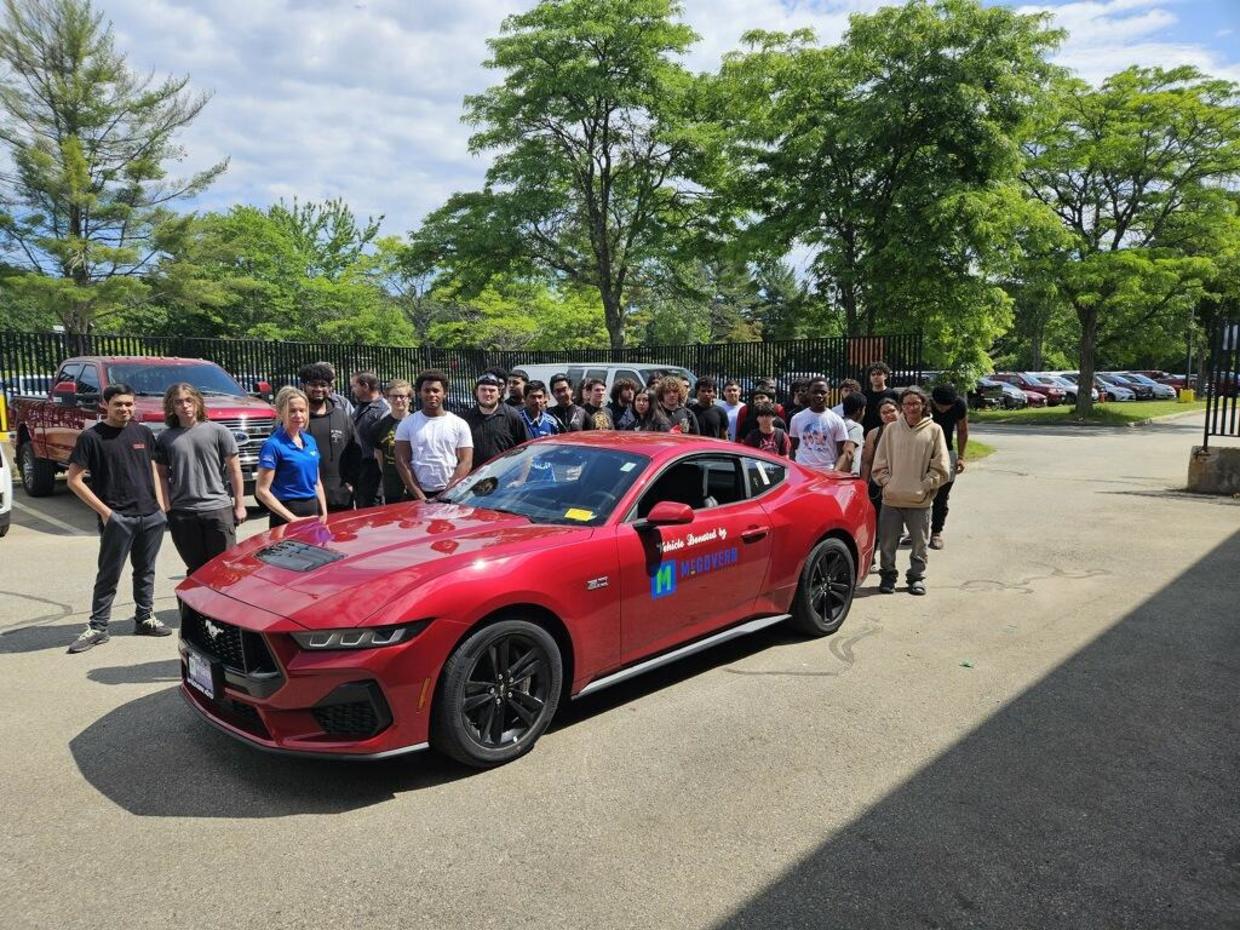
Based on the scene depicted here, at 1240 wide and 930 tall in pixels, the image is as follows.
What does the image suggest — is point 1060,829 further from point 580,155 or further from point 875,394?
point 580,155

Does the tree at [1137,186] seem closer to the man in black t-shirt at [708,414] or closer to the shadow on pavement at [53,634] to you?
the man in black t-shirt at [708,414]

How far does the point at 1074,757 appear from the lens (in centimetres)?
387

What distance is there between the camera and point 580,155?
24.0 metres

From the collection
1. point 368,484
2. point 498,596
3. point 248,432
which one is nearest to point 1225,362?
point 368,484

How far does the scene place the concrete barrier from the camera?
1181cm

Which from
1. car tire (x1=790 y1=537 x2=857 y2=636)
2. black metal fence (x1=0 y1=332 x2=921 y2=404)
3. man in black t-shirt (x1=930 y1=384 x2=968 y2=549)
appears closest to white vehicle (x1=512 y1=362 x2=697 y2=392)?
black metal fence (x1=0 y1=332 x2=921 y2=404)

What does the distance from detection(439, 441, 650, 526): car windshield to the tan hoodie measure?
3.08 meters

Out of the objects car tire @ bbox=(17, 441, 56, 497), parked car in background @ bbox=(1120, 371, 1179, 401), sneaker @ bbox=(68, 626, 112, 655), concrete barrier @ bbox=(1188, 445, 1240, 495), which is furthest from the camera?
parked car in background @ bbox=(1120, 371, 1179, 401)

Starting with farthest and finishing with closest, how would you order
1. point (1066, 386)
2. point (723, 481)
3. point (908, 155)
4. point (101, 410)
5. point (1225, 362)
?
point (1066, 386) → point (908, 155) → point (1225, 362) → point (101, 410) → point (723, 481)

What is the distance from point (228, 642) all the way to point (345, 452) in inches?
121

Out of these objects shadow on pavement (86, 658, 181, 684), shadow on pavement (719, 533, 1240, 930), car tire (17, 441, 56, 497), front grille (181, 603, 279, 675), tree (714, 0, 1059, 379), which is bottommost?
shadow on pavement (86, 658, 181, 684)

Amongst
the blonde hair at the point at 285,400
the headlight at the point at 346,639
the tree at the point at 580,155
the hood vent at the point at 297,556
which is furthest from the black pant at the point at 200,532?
the tree at the point at 580,155

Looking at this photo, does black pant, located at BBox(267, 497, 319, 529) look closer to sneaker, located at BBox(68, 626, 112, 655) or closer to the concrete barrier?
sneaker, located at BBox(68, 626, 112, 655)

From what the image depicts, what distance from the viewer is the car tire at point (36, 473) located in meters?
11.6
